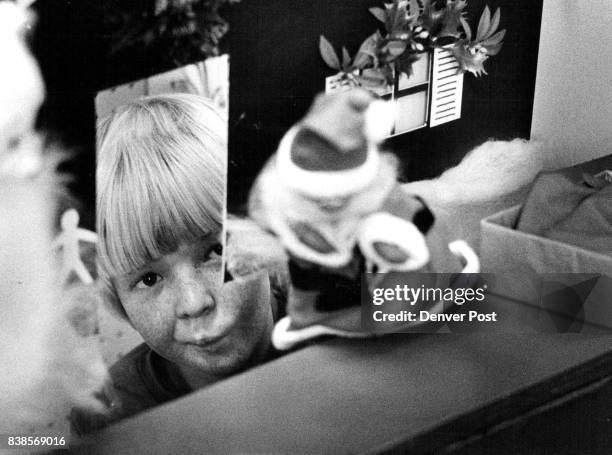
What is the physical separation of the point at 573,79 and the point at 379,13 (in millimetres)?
415

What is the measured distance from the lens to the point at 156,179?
3.18ft

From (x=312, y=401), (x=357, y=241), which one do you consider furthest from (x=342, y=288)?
(x=312, y=401)

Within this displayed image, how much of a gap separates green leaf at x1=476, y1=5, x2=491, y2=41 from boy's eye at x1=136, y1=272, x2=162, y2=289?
0.56 metres

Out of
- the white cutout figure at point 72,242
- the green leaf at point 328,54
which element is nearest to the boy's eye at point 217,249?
the white cutout figure at point 72,242

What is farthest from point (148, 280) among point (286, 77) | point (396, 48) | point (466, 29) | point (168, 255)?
point (466, 29)

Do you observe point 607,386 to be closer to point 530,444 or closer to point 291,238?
point 530,444

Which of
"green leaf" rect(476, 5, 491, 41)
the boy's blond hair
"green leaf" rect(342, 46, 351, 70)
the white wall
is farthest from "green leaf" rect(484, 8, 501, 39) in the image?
the boy's blond hair

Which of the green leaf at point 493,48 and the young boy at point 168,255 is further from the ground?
the green leaf at point 493,48

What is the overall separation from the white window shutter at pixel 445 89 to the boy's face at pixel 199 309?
1.11 ft

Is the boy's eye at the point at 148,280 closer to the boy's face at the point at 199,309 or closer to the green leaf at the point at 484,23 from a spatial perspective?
the boy's face at the point at 199,309

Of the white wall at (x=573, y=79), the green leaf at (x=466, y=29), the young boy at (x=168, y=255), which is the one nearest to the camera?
the young boy at (x=168, y=255)

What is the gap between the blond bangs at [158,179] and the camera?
0.93m

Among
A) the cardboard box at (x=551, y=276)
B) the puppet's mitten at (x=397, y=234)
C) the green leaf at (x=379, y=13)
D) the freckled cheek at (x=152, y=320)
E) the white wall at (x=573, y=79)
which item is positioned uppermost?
the green leaf at (x=379, y=13)

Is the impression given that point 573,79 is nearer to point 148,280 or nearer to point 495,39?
point 495,39
